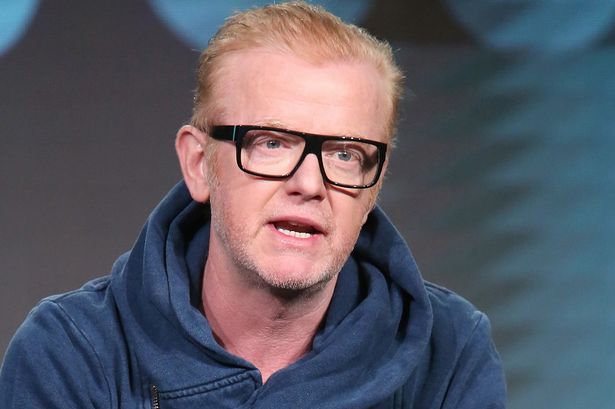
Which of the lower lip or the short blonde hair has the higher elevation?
the short blonde hair

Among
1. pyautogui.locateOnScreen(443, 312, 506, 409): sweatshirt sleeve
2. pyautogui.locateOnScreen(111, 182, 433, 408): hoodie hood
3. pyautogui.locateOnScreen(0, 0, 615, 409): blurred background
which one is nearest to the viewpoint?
pyautogui.locateOnScreen(111, 182, 433, 408): hoodie hood

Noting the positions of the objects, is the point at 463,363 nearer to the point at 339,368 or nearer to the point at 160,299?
the point at 339,368

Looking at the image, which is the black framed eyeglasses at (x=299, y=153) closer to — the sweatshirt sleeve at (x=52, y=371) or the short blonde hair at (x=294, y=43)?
the short blonde hair at (x=294, y=43)

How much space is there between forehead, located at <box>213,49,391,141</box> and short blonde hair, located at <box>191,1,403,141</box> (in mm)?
17

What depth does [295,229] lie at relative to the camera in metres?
1.58

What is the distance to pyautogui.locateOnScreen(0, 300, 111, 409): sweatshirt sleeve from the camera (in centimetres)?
158

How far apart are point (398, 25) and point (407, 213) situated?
1.71 ft

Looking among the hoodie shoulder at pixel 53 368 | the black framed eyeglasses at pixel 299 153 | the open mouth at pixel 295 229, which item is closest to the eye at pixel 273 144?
the black framed eyeglasses at pixel 299 153

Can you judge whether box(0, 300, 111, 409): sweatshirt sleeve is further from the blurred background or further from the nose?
the blurred background

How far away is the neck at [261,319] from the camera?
169cm

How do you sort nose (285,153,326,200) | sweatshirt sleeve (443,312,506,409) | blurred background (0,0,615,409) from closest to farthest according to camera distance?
nose (285,153,326,200) < sweatshirt sleeve (443,312,506,409) < blurred background (0,0,615,409)

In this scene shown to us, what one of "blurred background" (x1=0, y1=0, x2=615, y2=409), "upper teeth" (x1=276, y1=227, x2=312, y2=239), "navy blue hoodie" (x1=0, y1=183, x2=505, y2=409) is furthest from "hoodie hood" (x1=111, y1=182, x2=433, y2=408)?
"blurred background" (x1=0, y1=0, x2=615, y2=409)

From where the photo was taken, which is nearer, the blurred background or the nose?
the nose

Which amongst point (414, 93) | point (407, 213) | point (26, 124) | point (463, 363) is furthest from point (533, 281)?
point (26, 124)
